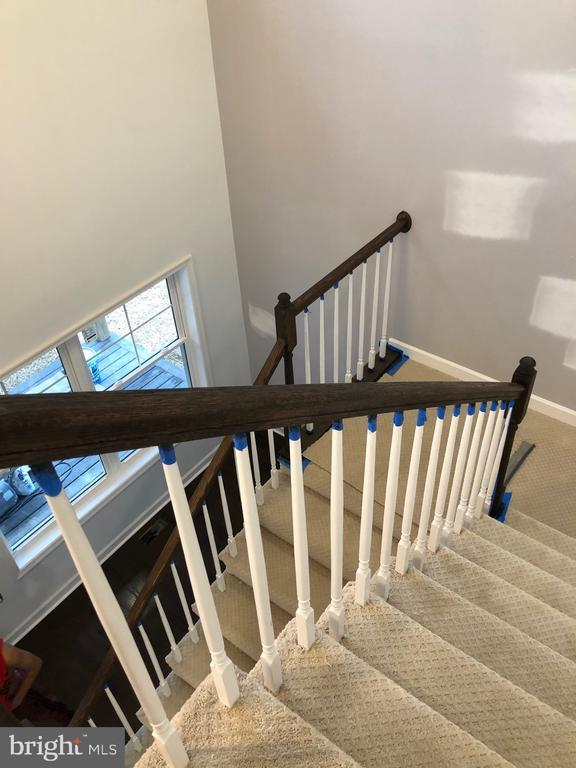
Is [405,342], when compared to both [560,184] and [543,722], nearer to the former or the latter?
[560,184]

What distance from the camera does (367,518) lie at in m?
1.50

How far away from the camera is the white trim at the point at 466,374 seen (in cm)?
370

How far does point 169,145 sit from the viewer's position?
4.07 meters

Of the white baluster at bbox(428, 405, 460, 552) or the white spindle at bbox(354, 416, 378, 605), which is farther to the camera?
the white baluster at bbox(428, 405, 460, 552)

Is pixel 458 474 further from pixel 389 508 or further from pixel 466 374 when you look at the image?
pixel 466 374

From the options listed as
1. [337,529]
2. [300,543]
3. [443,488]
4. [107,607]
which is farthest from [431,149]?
[107,607]

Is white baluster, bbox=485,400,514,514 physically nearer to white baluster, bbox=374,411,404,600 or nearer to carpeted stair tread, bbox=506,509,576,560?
carpeted stair tread, bbox=506,509,576,560

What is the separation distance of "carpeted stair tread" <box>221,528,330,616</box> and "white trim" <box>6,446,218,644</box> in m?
1.80

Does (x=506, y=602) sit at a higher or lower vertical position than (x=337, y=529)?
lower

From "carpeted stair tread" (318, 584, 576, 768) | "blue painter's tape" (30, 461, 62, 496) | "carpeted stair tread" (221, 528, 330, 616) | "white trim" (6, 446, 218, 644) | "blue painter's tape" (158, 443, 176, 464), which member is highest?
"blue painter's tape" (30, 461, 62, 496)

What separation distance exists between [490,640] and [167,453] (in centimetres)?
145

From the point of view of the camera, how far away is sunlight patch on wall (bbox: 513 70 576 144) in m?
2.75

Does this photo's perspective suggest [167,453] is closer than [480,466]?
Yes

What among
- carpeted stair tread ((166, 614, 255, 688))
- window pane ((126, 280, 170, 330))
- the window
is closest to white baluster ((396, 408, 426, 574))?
carpeted stair tread ((166, 614, 255, 688))
